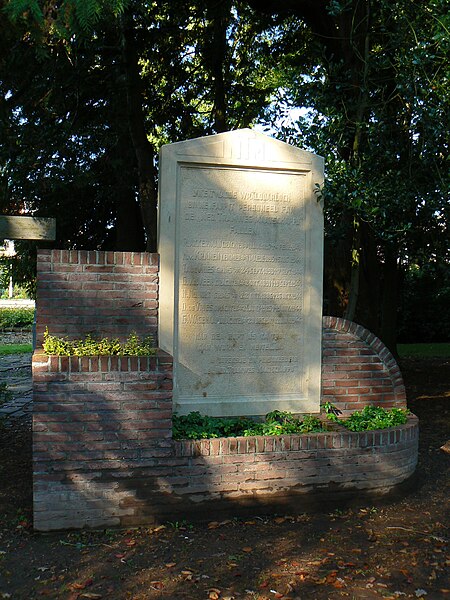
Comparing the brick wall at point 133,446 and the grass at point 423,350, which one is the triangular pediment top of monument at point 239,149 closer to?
the brick wall at point 133,446

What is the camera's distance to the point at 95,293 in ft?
17.5

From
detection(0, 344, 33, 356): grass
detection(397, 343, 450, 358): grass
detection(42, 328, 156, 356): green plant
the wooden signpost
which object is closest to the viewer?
detection(42, 328, 156, 356): green plant

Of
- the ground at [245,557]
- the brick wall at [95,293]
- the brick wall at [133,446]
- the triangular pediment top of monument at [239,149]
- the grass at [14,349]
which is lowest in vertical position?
the grass at [14,349]

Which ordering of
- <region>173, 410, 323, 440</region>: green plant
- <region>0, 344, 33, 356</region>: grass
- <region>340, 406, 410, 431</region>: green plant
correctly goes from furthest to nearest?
<region>0, 344, 33, 356</region>: grass
<region>340, 406, 410, 431</region>: green plant
<region>173, 410, 323, 440</region>: green plant

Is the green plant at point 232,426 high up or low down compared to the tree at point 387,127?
down

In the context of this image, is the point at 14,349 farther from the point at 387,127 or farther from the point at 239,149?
the point at 239,149

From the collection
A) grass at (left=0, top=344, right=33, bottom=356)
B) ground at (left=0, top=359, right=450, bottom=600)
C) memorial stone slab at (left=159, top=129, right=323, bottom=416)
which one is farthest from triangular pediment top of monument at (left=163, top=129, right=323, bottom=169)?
grass at (left=0, top=344, right=33, bottom=356)

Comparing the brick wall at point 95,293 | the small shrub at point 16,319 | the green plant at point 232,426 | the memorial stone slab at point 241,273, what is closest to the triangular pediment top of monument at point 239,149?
the memorial stone slab at point 241,273

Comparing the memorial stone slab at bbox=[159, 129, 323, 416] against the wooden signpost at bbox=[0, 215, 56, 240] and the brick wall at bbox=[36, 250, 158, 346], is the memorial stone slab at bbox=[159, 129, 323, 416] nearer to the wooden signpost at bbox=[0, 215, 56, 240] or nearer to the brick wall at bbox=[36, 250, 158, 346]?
the brick wall at bbox=[36, 250, 158, 346]

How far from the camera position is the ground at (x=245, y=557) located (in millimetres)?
3750

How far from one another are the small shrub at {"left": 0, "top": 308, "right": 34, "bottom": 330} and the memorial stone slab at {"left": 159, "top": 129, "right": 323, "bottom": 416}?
21453 mm

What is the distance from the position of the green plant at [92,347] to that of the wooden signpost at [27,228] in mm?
1790

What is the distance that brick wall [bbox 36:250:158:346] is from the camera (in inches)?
206

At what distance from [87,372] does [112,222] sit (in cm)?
942
